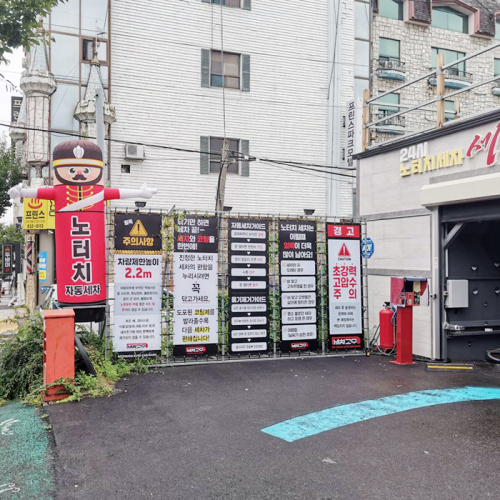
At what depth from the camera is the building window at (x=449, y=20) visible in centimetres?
2688

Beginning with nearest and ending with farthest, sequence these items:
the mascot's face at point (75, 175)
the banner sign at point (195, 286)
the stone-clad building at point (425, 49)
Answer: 1. the mascot's face at point (75, 175)
2. the banner sign at point (195, 286)
3. the stone-clad building at point (425, 49)

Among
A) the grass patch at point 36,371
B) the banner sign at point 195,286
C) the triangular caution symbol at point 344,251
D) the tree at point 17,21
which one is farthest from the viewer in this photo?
the triangular caution symbol at point 344,251

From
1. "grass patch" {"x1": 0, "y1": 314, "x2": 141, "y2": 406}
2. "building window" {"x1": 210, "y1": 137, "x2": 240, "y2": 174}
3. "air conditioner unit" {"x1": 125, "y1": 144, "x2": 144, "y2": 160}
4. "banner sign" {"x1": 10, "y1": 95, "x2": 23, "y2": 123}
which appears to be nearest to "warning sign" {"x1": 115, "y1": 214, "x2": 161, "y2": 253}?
"grass patch" {"x1": 0, "y1": 314, "x2": 141, "y2": 406}

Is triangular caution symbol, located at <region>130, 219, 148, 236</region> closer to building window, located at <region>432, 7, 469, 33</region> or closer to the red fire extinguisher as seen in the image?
the red fire extinguisher

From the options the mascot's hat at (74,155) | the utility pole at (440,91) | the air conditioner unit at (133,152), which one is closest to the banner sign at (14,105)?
the air conditioner unit at (133,152)

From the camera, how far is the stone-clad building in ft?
82.0

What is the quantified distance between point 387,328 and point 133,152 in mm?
11870

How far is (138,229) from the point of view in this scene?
9203 millimetres

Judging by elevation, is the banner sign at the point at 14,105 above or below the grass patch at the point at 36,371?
above

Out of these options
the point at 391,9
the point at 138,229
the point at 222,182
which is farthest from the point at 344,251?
the point at 391,9

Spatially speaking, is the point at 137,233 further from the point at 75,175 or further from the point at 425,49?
the point at 425,49

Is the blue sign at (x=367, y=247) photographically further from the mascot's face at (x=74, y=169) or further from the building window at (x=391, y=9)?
the building window at (x=391, y=9)

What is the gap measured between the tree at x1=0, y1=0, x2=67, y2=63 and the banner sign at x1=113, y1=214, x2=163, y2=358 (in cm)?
317

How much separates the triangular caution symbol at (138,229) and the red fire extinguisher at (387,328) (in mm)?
5038
